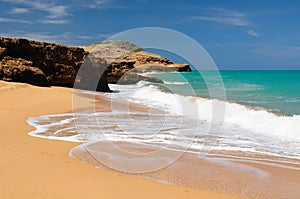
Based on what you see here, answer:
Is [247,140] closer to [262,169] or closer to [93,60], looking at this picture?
[262,169]

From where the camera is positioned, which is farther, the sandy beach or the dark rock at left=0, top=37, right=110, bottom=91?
the dark rock at left=0, top=37, right=110, bottom=91

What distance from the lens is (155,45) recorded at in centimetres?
1108

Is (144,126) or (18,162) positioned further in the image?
(144,126)

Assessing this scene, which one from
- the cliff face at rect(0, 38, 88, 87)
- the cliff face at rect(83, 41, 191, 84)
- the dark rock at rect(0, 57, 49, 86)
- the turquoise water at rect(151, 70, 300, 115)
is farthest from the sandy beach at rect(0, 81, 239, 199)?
the cliff face at rect(83, 41, 191, 84)

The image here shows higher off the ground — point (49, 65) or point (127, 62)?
point (127, 62)

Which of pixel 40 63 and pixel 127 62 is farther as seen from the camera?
pixel 127 62

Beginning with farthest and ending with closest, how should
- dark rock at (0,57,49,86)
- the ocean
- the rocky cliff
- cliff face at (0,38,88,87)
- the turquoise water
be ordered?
1. the rocky cliff
2. cliff face at (0,38,88,87)
3. dark rock at (0,57,49,86)
4. the turquoise water
5. the ocean

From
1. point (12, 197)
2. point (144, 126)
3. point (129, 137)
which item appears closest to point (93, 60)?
point (144, 126)

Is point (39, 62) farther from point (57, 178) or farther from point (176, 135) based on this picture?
point (57, 178)

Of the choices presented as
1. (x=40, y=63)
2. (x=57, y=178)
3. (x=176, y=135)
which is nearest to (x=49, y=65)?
(x=40, y=63)

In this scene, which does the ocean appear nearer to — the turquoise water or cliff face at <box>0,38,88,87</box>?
the turquoise water

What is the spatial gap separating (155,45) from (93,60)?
1368 cm

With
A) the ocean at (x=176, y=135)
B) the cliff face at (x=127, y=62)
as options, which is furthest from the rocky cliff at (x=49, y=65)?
the ocean at (x=176, y=135)

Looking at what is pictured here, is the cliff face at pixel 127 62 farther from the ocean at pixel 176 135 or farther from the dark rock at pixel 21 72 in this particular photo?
the ocean at pixel 176 135
